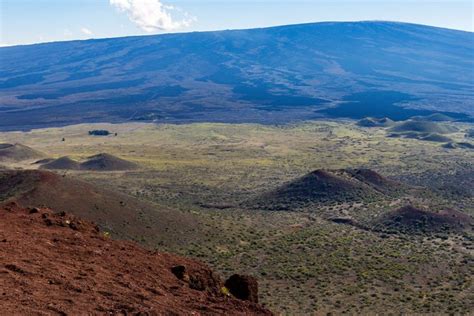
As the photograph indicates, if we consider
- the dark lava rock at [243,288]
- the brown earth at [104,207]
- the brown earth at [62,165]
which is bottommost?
the brown earth at [62,165]

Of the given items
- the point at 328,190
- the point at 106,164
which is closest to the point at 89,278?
the point at 328,190

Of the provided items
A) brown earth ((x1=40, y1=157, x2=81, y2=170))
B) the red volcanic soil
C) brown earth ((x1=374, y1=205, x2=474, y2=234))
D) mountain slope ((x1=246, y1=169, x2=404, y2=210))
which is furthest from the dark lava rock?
brown earth ((x1=40, y1=157, x2=81, y2=170))

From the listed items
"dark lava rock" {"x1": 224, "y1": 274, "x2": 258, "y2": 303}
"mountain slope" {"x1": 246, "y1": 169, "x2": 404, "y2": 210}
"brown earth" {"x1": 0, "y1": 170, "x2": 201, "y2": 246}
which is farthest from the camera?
"mountain slope" {"x1": 246, "y1": 169, "x2": 404, "y2": 210}

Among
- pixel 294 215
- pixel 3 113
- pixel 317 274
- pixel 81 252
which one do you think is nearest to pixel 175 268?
pixel 81 252

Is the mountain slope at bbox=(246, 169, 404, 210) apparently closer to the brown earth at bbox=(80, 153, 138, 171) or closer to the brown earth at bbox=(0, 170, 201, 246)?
the brown earth at bbox=(0, 170, 201, 246)

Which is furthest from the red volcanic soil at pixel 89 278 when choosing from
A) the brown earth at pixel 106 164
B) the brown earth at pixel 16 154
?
the brown earth at pixel 16 154

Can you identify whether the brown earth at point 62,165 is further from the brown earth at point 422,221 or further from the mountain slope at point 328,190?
the brown earth at point 422,221

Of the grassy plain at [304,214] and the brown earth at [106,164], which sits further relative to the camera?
the brown earth at [106,164]

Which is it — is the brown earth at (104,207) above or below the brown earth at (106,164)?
above
